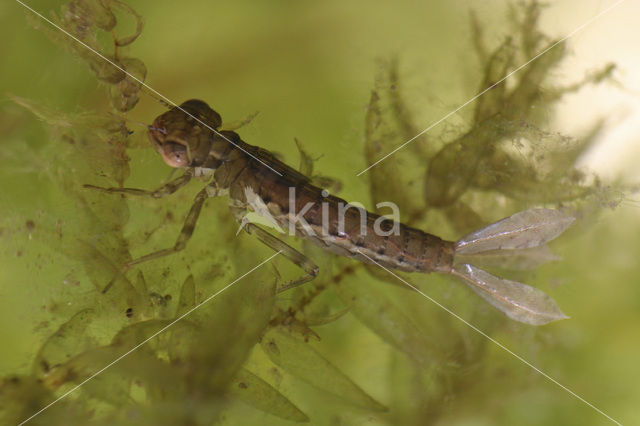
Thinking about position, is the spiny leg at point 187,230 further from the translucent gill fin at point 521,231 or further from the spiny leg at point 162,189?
the translucent gill fin at point 521,231

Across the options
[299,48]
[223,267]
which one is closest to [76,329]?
[223,267]

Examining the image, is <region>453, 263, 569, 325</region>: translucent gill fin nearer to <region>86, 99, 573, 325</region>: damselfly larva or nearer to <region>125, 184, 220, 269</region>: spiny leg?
<region>86, 99, 573, 325</region>: damselfly larva

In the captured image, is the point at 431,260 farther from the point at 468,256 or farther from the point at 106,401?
the point at 106,401

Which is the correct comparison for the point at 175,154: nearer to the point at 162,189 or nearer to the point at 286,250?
Result: the point at 162,189

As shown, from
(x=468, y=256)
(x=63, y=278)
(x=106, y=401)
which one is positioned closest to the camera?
(x=106, y=401)

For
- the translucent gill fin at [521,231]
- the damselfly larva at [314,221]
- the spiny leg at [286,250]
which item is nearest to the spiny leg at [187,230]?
the damselfly larva at [314,221]

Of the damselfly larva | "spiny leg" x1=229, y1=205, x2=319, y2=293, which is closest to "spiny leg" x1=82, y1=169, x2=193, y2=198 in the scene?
the damselfly larva
